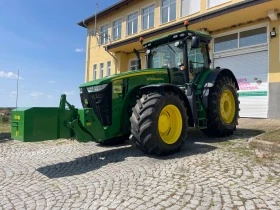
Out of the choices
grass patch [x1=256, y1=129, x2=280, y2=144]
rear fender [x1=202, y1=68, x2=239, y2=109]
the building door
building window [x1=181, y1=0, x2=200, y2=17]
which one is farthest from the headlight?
building window [x1=181, y1=0, x2=200, y2=17]

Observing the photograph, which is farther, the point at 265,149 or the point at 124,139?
the point at 124,139

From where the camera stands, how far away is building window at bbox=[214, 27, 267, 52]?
44.7 ft

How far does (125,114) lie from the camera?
6820 mm

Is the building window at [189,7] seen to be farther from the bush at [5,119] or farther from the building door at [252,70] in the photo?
the bush at [5,119]

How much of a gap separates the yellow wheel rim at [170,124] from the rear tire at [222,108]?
1.58 meters

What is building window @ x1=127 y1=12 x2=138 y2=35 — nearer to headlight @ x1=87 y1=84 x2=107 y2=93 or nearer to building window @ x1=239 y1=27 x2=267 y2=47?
building window @ x1=239 y1=27 x2=267 y2=47

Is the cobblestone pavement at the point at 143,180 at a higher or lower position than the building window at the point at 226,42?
lower

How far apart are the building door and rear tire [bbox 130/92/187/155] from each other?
7.97 m

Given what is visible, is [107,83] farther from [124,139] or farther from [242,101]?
[242,101]

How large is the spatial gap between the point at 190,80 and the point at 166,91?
1.62m

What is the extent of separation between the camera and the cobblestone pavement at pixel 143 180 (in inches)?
157

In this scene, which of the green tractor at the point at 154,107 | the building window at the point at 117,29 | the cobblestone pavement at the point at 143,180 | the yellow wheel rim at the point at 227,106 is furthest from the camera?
the building window at the point at 117,29

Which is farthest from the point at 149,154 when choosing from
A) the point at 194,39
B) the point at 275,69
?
the point at 275,69

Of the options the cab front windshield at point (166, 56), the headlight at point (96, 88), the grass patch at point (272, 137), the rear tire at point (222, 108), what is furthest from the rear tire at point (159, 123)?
the grass patch at point (272, 137)
